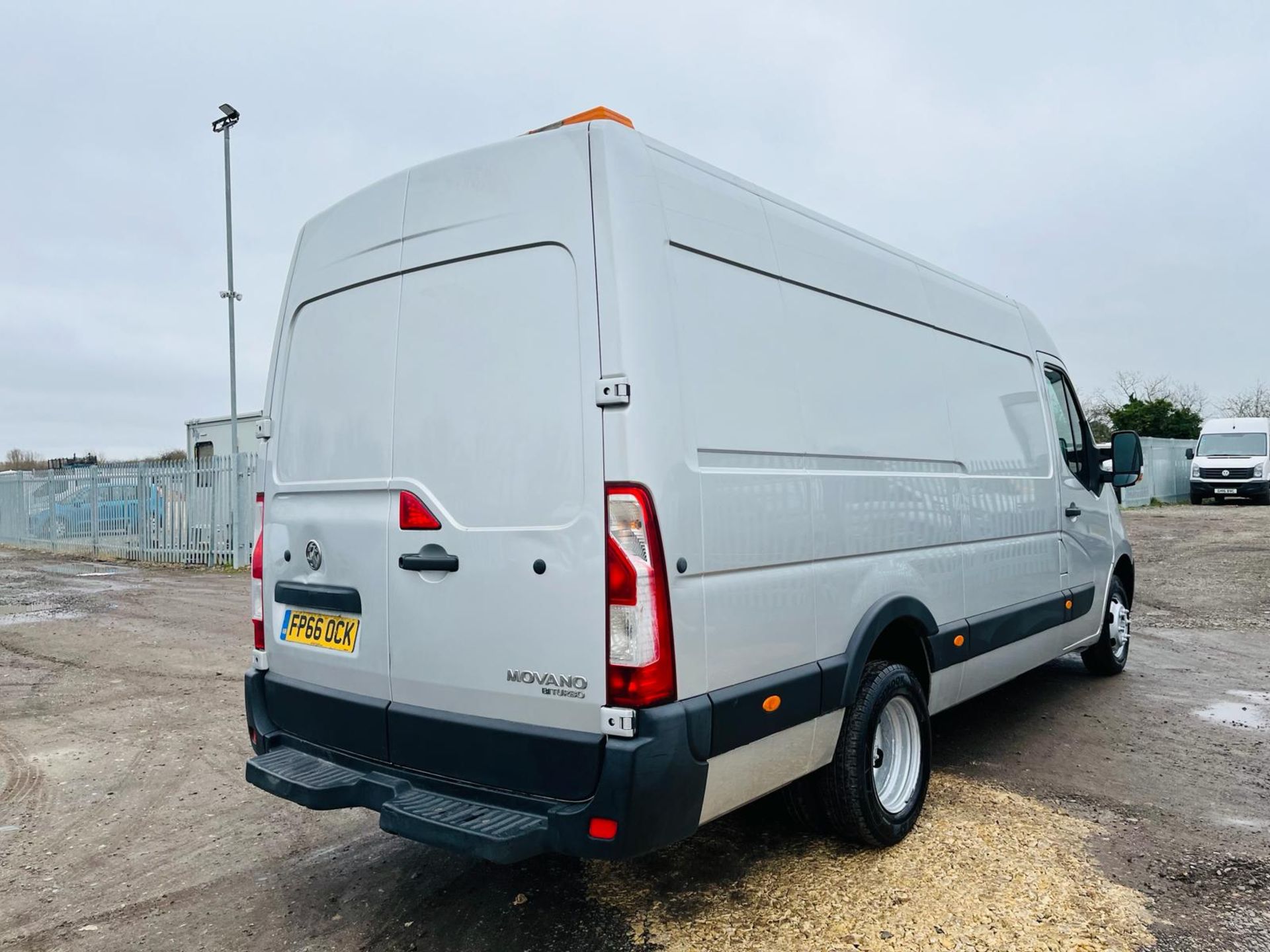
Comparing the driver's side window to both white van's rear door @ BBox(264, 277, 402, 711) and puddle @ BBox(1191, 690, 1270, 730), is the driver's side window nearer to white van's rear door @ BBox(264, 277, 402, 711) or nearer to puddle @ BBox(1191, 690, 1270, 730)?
puddle @ BBox(1191, 690, 1270, 730)

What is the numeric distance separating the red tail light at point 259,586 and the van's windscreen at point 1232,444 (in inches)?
1141

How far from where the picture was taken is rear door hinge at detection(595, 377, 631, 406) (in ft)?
9.06

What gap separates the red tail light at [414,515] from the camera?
3.17m

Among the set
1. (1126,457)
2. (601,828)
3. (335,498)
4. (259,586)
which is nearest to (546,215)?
(335,498)

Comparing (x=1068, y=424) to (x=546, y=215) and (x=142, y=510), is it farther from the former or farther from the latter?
(x=142, y=510)

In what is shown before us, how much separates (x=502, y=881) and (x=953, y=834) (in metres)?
1.92

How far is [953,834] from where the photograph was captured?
3990mm

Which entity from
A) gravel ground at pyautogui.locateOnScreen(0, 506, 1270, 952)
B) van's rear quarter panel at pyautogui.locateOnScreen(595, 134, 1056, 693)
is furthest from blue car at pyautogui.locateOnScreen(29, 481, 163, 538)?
van's rear quarter panel at pyautogui.locateOnScreen(595, 134, 1056, 693)

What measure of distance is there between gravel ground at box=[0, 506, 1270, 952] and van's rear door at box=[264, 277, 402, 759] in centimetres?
71

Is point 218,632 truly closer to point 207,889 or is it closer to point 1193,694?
point 207,889

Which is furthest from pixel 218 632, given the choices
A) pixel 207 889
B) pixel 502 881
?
pixel 502 881

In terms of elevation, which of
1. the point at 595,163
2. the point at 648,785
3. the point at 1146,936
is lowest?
the point at 1146,936

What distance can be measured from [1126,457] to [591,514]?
189 inches

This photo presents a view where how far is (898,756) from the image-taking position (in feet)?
13.3
